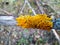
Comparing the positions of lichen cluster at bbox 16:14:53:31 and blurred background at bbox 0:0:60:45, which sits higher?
lichen cluster at bbox 16:14:53:31

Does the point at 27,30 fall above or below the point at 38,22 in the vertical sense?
below

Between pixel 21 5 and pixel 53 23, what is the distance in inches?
47.3

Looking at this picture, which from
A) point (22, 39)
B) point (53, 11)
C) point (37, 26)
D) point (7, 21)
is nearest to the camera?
point (37, 26)

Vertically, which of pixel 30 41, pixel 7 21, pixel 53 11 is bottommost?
pixel 30 41

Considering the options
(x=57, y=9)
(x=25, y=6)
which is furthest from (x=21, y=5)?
(x=57, y=9)

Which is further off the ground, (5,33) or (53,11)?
(53,11)

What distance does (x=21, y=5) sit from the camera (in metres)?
2.05

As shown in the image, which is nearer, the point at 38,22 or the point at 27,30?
the point at 38,22

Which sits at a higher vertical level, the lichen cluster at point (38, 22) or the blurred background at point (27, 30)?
the lichen cluster at point (38, 22)

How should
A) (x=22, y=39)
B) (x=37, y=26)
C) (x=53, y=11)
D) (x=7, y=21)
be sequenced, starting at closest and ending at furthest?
(x=37, y=26), (x=7, y=21), (x=22, y=39), (x=53, y=11)

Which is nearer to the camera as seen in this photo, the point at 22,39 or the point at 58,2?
the point at 22,39

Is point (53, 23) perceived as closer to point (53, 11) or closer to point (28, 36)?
point (28, 36)

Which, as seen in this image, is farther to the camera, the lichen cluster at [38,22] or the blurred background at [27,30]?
the blurred background at [27,30]

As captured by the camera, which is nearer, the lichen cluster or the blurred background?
the lichen cluster
